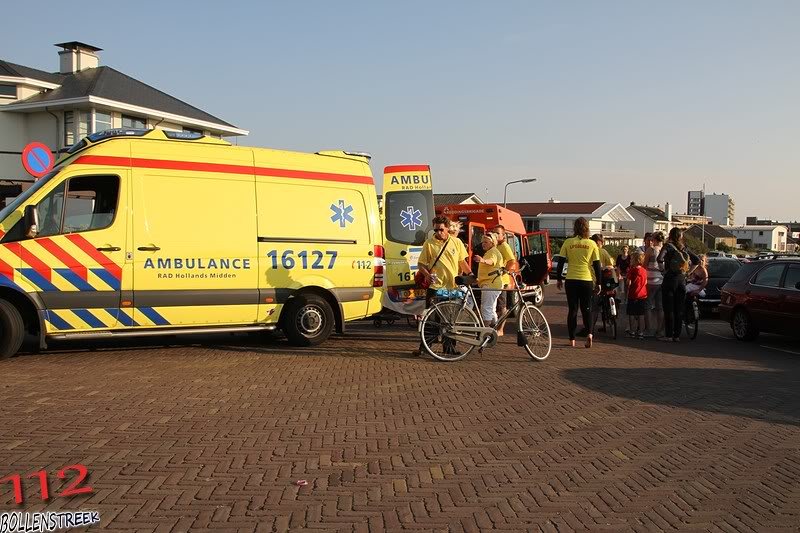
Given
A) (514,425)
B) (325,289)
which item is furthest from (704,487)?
(325,289)

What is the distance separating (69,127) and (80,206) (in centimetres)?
3382

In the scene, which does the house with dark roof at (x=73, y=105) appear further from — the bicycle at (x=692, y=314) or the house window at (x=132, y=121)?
the bicycle at (x=692, y=314)

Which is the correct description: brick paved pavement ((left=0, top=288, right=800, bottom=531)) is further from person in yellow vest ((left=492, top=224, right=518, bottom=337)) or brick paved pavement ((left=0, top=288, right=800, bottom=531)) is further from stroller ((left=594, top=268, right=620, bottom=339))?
stroller ((left=594, top=268, right=620, bottom=339))

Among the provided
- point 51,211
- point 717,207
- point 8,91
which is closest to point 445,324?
point 51,211

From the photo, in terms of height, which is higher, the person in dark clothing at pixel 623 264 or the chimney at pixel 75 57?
the chimney at pixel 75 57

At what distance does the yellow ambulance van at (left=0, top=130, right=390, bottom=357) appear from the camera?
8.12 meters

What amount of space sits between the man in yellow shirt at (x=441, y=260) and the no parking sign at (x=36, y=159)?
24.7 ft

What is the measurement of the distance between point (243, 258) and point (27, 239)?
2568 mm

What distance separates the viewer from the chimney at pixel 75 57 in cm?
4034

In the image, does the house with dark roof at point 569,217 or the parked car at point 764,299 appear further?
the house with dark roof at point 569,217

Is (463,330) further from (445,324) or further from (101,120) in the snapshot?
(101,120)

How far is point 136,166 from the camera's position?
859cm

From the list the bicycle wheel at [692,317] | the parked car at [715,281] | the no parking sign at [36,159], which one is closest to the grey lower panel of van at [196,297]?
the no parking sign at [36,159]

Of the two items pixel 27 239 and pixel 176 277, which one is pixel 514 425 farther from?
pixel 27 239
